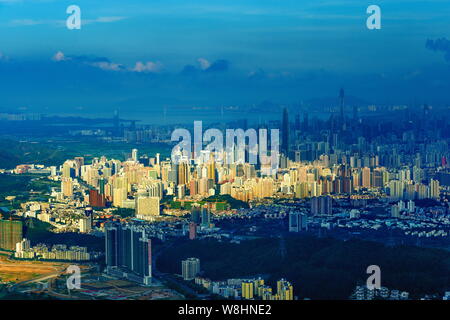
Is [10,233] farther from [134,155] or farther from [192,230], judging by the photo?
[134,155]

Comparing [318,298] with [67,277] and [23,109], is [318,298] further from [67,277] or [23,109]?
[23,109]

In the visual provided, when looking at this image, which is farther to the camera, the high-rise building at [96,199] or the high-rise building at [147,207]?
the high-rise building at [96,199]

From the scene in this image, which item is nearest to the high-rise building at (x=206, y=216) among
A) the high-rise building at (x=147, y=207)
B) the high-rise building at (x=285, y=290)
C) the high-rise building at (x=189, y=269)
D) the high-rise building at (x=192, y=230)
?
the high-rise building at (x=192, y=230)

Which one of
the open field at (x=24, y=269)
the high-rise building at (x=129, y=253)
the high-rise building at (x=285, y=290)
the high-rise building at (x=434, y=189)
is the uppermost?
the high-rise building at (x=434, y=189)

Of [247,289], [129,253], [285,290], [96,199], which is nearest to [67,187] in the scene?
[96,199]

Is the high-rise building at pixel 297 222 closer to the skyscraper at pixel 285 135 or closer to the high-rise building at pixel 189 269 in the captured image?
the high-rise building at pixel 189 269
